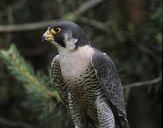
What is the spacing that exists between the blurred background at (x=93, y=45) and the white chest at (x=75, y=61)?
1.67ft

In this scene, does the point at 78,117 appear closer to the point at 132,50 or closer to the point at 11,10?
the point at 132,50

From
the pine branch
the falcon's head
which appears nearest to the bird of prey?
the falcon's head

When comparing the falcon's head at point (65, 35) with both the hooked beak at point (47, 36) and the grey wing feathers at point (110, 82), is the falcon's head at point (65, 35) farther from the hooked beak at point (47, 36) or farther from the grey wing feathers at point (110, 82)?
the grey wing feathers at point (110, 82)

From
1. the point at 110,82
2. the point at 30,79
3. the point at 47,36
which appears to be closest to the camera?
the point at 47,36

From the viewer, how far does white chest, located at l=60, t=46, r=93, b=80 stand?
3473 mm

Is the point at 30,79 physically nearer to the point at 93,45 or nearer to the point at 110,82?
the point at 93,45

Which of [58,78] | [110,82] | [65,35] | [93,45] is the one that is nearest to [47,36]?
[65,35]

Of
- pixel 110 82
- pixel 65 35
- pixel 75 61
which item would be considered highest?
pixel 65 35

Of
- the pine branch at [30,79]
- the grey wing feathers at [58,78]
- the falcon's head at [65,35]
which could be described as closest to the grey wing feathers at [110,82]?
the falcon's head at [65,35]

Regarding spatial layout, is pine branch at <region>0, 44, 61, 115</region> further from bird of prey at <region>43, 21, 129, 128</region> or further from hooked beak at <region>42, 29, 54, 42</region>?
hooked beak at <region>42, 29, 54, 42</region>

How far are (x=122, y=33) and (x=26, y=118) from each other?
1.61 metres

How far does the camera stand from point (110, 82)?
3.66 metres

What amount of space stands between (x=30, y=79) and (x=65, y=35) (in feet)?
2.00

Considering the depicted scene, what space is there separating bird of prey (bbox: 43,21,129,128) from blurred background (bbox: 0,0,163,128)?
36cm
